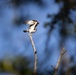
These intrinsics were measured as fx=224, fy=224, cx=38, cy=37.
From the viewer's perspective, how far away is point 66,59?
494 mm

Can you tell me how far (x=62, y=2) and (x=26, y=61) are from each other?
20.5 inches

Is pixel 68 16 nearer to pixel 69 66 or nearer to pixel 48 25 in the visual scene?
pixel 48 25

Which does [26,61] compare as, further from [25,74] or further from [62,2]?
[62,2]

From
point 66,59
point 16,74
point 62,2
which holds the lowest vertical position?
point 16,74

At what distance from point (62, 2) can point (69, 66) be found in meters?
0.36

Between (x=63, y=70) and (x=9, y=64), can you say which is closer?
(x=9, y=64)

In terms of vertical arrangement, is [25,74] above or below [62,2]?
below

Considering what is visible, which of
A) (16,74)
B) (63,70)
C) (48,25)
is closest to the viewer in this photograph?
(16,74)

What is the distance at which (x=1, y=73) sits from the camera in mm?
292

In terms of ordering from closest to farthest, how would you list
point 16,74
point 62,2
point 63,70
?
point 16,74
point 63,70
point 62,2

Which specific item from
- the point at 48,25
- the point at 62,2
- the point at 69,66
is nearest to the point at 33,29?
the point at 69,66

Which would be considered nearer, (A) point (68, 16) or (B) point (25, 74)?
(B) point (25, 74)

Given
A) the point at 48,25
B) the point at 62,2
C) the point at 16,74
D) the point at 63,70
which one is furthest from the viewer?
the point at 62,2

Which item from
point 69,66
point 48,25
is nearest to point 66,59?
point 69,66
